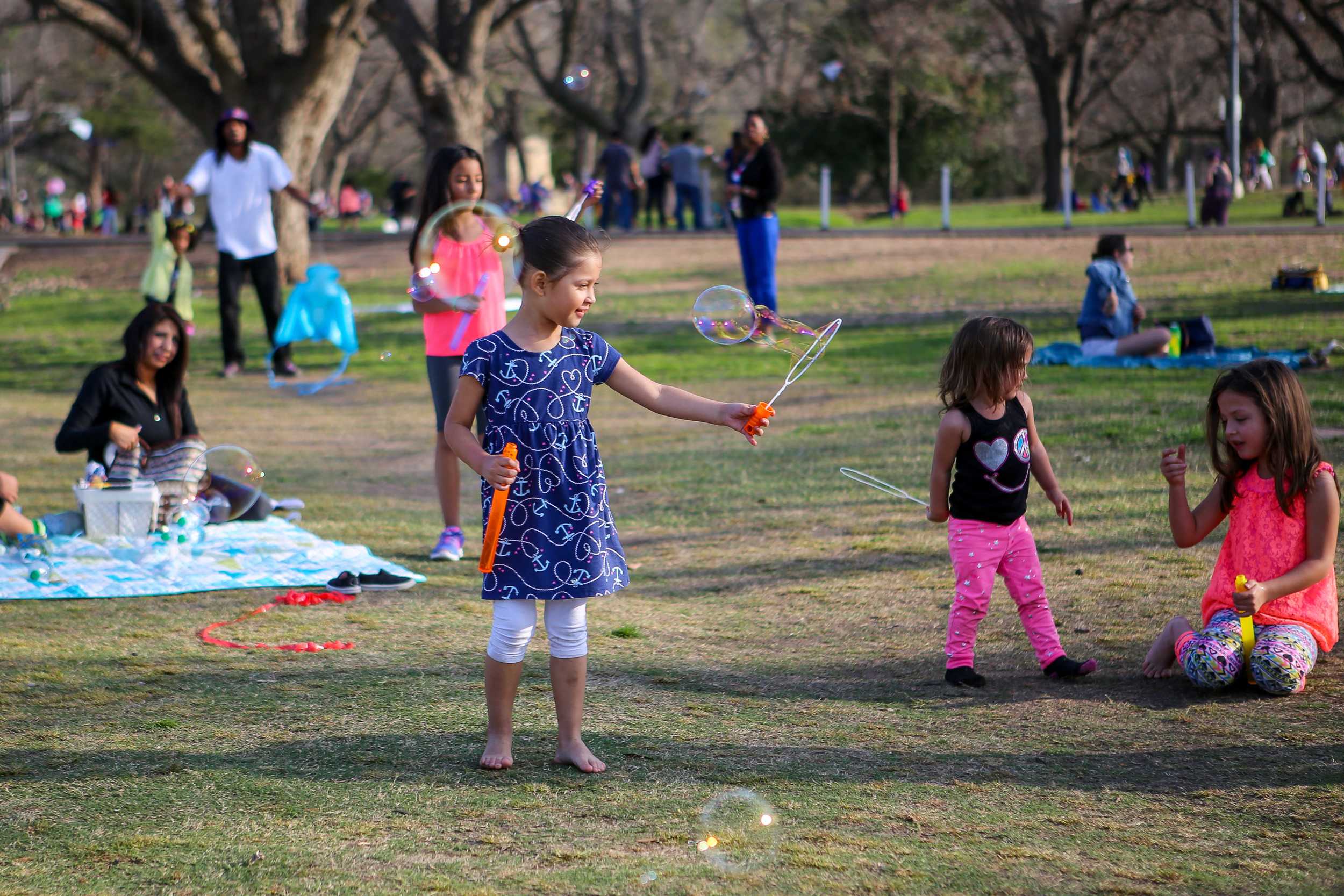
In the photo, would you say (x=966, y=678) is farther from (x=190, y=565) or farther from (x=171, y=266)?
(x=171, y=266)

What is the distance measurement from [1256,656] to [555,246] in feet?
8.29

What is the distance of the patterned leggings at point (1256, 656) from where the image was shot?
14.1 feet

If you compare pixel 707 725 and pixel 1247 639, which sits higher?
pixel 1247 639

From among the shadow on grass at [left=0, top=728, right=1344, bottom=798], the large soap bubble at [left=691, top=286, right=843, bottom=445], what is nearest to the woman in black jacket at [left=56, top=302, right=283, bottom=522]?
the shadow on grass at [left=0, top=728, right=1344, bottom=798]

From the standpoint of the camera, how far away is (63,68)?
5053 centimetres

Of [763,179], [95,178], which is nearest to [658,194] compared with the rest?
[763,179]

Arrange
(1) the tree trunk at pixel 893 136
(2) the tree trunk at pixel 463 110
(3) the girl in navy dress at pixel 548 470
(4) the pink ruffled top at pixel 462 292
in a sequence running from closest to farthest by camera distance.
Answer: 1. (3) the girl in navy dress at pixel 548 470
2. (4) the pink ruffled top at pixel 462 292
3. (2) the tree trunk at pixel 463 110
4. (1) the tree trunk at pixel 893 136

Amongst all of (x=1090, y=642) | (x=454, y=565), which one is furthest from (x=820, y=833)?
(x=454, y=565)

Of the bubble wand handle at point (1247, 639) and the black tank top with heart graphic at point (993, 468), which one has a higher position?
the black tank top with heart graphic at point (993, 468)

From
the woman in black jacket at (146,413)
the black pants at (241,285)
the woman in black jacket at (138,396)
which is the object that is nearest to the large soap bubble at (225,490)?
the woman in black jacket at (146,413)

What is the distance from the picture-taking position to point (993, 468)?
4527 mm

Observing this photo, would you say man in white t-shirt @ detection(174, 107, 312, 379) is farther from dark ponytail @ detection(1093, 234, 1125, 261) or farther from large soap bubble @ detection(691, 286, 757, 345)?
large soap bubble @ detection(691, 286, 757, 345)

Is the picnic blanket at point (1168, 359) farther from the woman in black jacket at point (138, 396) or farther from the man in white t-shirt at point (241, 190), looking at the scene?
the woman in black jacket at point (138, 396)

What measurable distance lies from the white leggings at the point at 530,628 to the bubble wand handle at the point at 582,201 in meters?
1.22
